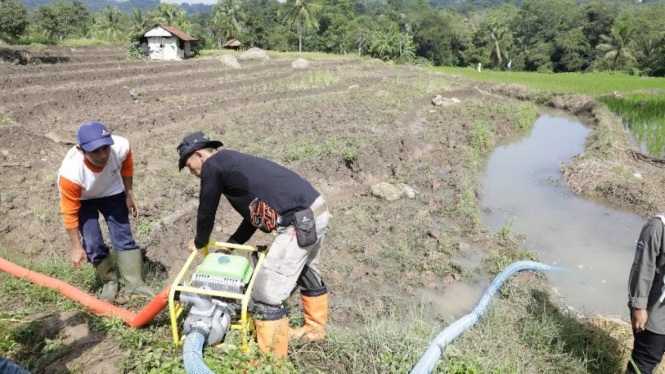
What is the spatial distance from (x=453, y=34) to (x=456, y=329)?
2075 inches

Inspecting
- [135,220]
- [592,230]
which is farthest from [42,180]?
[592,230]

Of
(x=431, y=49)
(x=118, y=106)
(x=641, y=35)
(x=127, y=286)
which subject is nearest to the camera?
(x=127, y=286)

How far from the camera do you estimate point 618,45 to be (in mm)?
36156

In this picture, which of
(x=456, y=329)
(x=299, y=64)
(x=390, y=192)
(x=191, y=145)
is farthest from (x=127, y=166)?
(x=299, y=64)

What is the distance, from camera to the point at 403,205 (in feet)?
23.3

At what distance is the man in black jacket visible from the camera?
266 cm

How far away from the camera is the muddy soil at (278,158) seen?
5020 millimetres

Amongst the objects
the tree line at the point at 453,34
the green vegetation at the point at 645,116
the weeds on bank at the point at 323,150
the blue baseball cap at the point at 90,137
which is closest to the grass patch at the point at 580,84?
the green vegetation at the point at 645,116

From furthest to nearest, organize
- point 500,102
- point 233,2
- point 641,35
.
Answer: point 233,2 < point 641,35 < point 500,102

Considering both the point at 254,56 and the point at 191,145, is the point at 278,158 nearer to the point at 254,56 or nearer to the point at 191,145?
the point at 191,145

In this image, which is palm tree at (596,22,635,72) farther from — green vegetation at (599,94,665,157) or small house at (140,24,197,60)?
small house at (140,24,197,60)

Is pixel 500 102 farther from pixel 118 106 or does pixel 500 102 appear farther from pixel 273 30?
pixel 273 30

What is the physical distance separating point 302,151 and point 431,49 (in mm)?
46964

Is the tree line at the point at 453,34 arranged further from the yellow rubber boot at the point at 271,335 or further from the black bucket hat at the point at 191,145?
the yellow rubber boot at the point at 271,335
